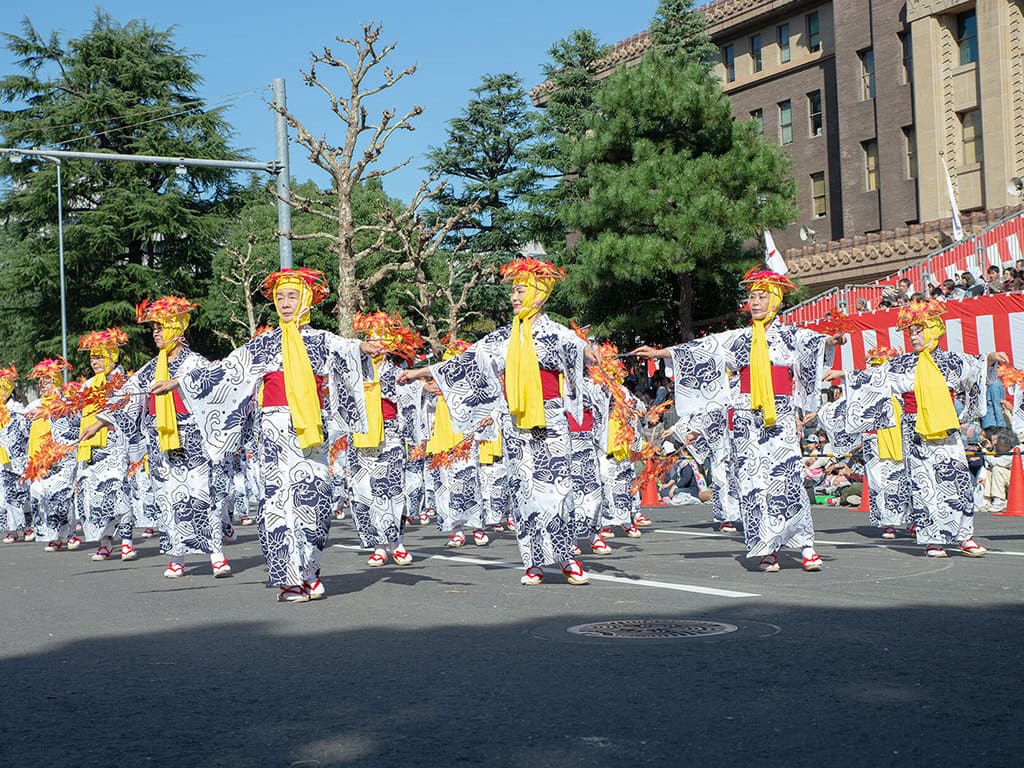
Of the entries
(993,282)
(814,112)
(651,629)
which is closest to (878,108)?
(814,112)

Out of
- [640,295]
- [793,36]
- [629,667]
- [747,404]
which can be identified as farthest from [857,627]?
[793,36]

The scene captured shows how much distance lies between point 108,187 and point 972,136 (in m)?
27.1

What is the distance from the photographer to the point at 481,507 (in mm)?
13820

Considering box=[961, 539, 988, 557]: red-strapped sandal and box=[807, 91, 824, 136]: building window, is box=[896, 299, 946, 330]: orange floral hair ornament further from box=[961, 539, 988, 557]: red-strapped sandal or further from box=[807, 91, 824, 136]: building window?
box=[807, 91, 824, 136]: building window

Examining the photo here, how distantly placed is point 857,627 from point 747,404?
327cm

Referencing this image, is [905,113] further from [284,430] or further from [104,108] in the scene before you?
[284,430]

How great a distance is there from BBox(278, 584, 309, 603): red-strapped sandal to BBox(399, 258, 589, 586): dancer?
1.44 metres

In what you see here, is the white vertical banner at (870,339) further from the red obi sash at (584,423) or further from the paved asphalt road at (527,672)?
the paved asphalt road at (527,672)

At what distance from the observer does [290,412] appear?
866cm

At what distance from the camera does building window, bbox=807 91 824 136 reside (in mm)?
43469

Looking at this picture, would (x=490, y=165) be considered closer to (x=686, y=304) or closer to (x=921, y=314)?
(x=686, y=304)

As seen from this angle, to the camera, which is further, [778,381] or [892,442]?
[892,442]

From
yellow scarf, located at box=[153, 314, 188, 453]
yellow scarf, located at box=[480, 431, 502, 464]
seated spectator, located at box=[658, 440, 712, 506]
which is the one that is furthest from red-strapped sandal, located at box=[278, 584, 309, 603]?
seated spectator, located at box=[658, 440, 712, 506]

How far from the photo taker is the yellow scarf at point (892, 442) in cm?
1168
